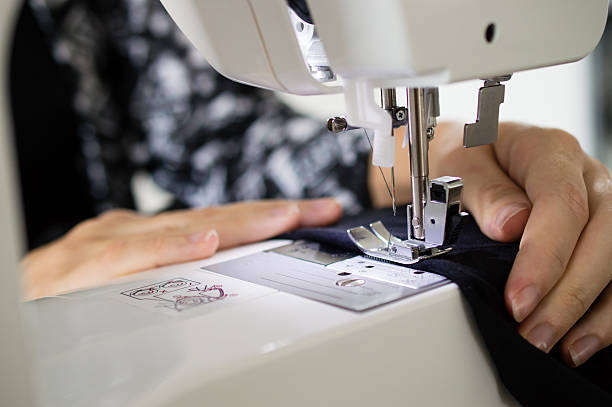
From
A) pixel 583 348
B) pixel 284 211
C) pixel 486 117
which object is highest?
pixel 486 117

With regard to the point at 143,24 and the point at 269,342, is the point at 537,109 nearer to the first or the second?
the point at 143,24

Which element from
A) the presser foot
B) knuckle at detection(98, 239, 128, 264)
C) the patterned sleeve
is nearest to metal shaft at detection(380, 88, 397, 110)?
the presser foot

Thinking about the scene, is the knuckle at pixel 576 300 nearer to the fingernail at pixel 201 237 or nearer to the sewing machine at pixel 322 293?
the sewing machine at pixel 322 293

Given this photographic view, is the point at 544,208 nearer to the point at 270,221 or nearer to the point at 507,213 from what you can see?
the point at 507,213

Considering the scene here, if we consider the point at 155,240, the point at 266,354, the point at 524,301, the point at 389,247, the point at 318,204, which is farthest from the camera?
the point at 318,204

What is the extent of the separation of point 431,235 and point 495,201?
12 centimetres

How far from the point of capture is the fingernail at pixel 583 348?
555 mm

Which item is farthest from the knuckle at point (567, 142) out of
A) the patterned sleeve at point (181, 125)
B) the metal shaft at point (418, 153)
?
the patterned sleeve at point (181, 125)

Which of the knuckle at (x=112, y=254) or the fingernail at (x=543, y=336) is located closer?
the fingernail at (x=543, y=336)

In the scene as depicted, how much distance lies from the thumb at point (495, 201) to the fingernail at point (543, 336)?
0.44 ft

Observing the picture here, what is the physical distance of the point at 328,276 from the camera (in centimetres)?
61

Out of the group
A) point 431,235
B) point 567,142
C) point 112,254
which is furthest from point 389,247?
point 112,254

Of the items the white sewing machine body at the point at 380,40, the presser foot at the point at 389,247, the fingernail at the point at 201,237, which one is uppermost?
the white sewing machine body at the point at 380,40

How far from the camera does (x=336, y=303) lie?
0.52 metres
